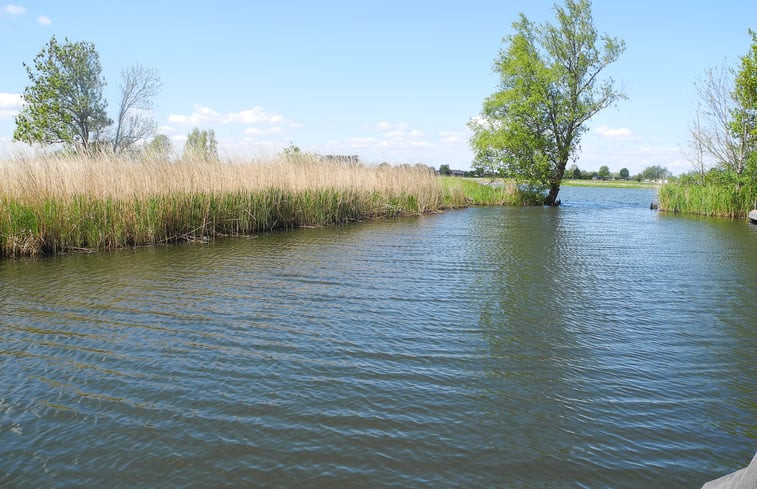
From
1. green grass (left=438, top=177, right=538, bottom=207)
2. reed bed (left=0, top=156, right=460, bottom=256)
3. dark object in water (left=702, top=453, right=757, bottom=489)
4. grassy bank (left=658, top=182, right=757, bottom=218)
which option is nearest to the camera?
dark object in water (left=702, top=453, right=757, bottom=489)

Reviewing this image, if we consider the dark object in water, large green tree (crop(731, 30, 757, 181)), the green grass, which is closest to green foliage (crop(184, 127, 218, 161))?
the dark object in water

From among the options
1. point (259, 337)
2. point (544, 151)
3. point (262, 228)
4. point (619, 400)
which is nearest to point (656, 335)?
point (619, 400)

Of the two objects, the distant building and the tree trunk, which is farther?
the tree trunk

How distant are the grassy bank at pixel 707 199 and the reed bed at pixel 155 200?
19.1 meters

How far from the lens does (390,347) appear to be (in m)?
5.73

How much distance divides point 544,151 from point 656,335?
30416 millimetres

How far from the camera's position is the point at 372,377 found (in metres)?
4.89

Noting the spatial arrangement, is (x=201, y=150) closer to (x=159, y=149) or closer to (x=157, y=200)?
(x=159, y=149)

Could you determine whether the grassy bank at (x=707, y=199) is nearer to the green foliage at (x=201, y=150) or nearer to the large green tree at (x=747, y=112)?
the large green tree at (x=747, y=112)

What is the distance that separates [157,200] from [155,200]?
0.06m

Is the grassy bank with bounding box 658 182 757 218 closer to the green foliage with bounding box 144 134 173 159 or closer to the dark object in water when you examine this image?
the green foliage with bounding box 144 134 173 159

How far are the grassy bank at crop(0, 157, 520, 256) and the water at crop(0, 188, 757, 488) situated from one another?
70.3 inches

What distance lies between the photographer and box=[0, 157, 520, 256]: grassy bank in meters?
11.5

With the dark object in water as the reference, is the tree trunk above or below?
above
